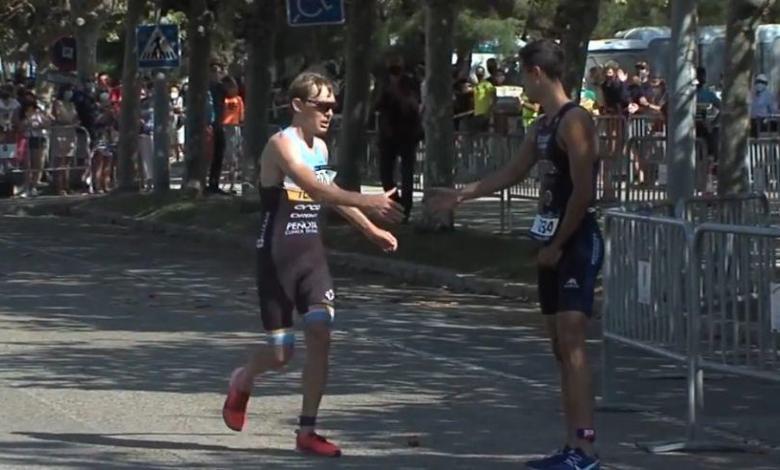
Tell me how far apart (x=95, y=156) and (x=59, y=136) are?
72cm

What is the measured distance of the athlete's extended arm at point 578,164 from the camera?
877 centimetres

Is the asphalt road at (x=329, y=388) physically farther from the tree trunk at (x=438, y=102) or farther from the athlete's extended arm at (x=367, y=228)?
Answer: the tree trunk at (x=438, y=102)

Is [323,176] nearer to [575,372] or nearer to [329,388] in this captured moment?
[575,372]

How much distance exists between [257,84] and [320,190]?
628 inches

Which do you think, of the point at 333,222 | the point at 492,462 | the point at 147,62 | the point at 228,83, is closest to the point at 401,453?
the point at 492,462

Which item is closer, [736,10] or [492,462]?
[492,462]

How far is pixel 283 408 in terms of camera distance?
10.8 meters

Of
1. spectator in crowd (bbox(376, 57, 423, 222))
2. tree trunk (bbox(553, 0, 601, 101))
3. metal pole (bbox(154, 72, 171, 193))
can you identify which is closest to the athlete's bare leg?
tree trunk (bbox(553, 0, 601, 101))

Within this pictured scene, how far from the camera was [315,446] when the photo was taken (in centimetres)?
928

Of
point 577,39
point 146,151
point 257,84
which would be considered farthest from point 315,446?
point 146,151

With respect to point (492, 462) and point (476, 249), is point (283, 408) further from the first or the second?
point (476, 249)

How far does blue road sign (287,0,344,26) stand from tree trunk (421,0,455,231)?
1.53m

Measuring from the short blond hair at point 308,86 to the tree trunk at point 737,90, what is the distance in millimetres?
6764

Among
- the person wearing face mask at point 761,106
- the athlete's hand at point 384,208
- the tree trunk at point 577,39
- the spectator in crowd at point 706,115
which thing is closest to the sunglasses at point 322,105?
the athlete's hand at point 384,208
